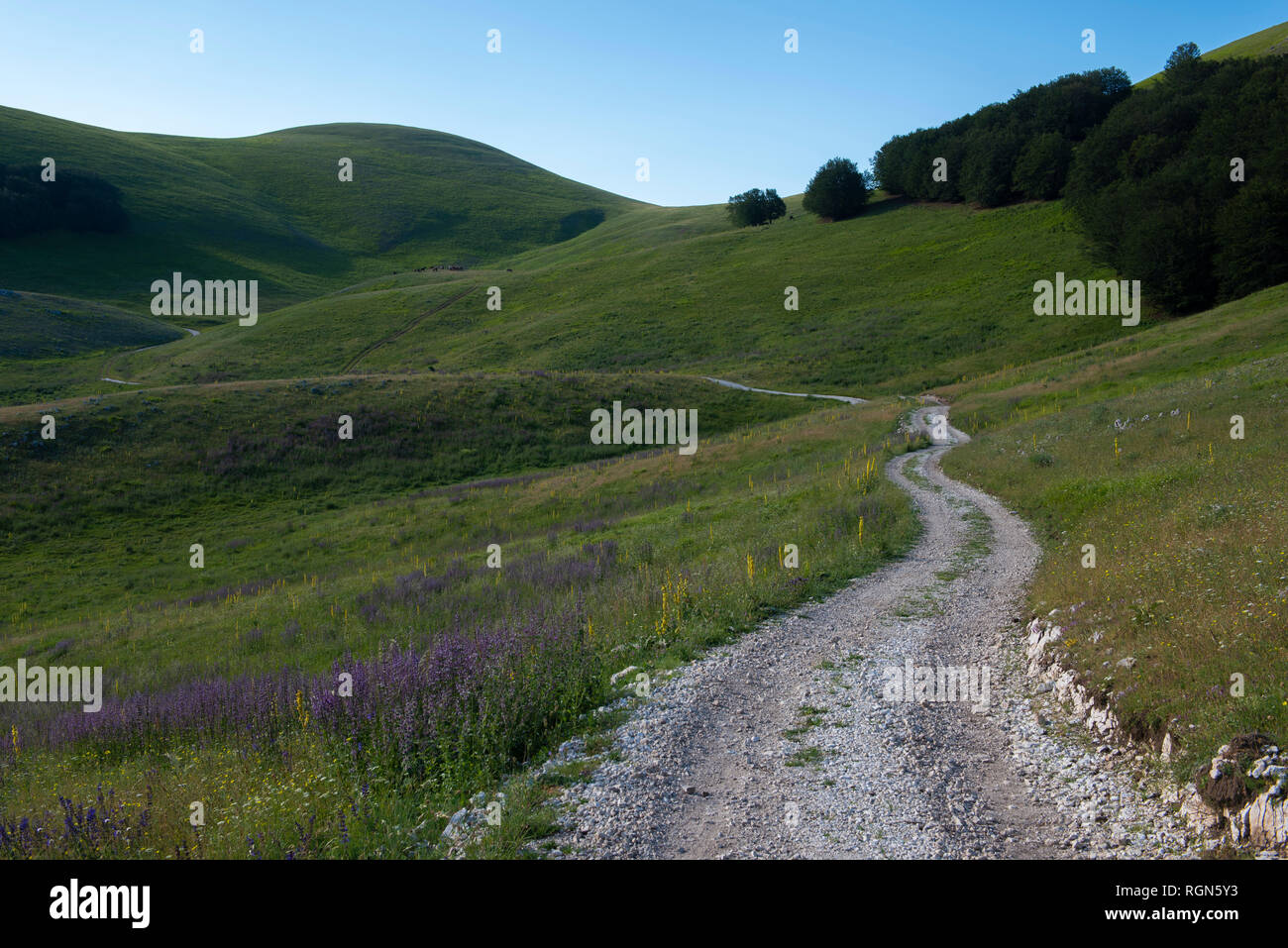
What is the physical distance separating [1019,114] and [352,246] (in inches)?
4717

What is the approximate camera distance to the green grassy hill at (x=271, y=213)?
11250 cm

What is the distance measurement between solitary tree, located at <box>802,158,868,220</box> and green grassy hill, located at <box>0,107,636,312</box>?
69.8m

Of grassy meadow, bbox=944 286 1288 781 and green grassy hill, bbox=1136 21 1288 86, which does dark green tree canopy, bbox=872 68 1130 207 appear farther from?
grassy meadow, bbox=944 286 1288 781

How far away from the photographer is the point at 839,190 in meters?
104

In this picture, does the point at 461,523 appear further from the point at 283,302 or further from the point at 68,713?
the point at 283,302

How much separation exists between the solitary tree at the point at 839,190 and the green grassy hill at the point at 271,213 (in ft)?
229

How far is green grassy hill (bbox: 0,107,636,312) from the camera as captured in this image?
112 m

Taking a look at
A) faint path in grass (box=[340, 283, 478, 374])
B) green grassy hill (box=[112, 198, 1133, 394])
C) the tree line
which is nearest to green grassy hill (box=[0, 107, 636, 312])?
faint path in grass (box=[340, 283, 478, 374])

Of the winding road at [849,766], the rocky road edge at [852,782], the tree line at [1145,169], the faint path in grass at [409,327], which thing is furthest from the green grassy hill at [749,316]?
the rocky road edge at [852,782]

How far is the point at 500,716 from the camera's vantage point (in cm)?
786

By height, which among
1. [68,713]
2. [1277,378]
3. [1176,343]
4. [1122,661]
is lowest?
[68,713]

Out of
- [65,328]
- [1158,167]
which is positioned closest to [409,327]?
[65,328]

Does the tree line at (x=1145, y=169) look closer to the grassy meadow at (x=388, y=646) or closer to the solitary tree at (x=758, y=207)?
the solitary tree at (x=758, y=207)
